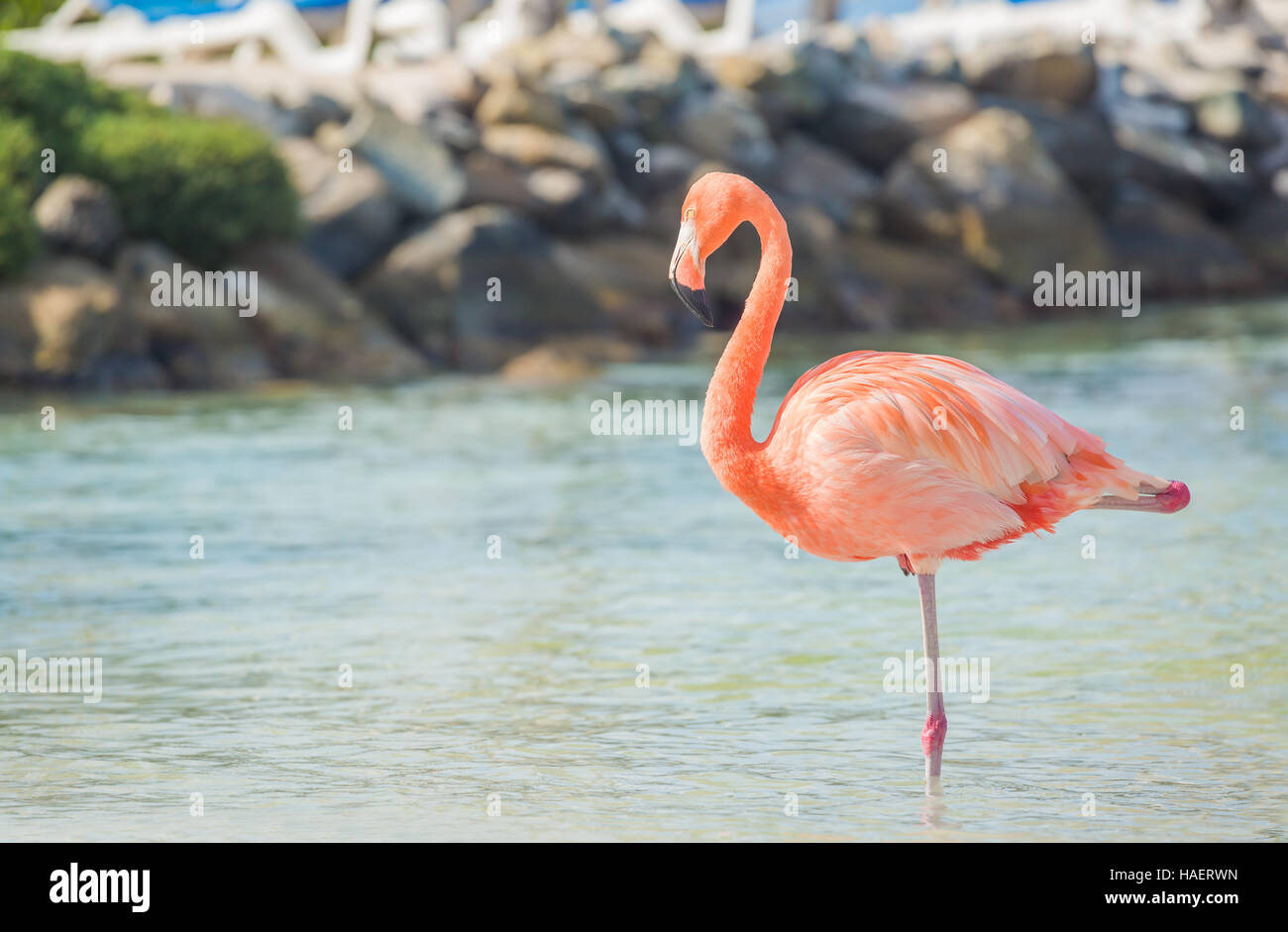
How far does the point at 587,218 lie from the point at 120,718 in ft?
57.6

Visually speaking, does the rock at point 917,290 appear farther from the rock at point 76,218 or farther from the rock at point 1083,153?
the rock at point 76,218

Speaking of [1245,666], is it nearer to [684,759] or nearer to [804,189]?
[684,759]

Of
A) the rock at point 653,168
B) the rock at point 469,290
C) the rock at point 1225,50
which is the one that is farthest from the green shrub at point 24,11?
the rock at point 1225,50

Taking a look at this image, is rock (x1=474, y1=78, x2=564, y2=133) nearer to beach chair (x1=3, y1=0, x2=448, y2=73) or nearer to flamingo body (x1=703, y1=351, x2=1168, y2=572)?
beach chair (x1=3, y1=0, x2=448, y2=73)

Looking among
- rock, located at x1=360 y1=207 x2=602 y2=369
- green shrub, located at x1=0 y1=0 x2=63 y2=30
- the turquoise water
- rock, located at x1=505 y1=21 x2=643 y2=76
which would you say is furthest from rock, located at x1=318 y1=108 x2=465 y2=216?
green shrub, located at x1=0 y1=0 x2=63 y2=30

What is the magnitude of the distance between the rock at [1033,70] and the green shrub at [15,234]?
17.2m

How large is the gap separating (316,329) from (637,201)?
6.62m

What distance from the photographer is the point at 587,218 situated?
24.9m

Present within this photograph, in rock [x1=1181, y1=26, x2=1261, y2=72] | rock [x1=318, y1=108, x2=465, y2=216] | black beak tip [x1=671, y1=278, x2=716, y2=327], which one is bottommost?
black beak tip [x1=671, y1=278, x2=716, y2=327]

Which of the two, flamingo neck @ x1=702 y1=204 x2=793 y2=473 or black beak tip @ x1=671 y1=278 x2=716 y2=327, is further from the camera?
flamingo neck @ x1=702 y1=204 x2=793 y2=473

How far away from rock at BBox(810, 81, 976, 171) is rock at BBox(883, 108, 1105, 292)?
948 mm

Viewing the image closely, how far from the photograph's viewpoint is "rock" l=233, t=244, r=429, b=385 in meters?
20.8

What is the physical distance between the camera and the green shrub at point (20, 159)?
66.1 feet
